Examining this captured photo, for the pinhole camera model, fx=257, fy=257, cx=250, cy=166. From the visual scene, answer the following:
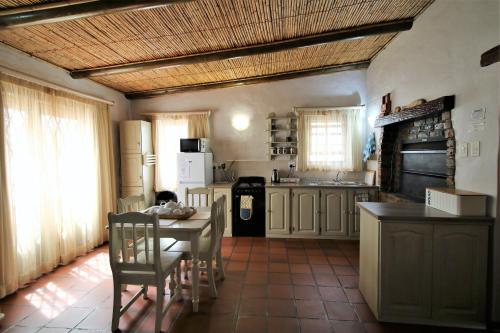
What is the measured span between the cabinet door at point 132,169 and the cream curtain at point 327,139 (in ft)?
9.15

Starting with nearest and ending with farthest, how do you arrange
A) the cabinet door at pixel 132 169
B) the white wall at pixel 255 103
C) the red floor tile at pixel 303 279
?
the red floor tile at pixel 303 279 < the cabinet door at pixel 132 169 < the white wall at pixel 255 103

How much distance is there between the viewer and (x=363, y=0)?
8.29ft

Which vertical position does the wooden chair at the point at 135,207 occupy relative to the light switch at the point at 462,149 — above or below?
below

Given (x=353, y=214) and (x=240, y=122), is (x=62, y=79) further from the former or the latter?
(x=353, y=214)

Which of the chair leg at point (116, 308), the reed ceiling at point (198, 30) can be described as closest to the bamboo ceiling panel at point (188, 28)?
the reed ceiling at point (198, 30)

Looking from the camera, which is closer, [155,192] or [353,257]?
[353,257]

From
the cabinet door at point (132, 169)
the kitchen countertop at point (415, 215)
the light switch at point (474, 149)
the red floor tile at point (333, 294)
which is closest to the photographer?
the kitchen countertop at point (415, 215)

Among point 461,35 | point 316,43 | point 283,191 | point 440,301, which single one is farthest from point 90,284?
point 461,35

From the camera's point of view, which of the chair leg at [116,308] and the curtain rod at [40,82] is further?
the curtain rod at [40,82]

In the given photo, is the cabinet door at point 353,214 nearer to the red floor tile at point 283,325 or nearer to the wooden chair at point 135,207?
the red floor tile at point 283,325

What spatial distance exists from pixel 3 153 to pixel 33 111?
1.98 feet

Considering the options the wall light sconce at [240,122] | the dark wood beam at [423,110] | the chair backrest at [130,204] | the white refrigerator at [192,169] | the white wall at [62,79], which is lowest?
the chair backrest at [130,204]

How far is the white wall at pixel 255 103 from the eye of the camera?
4.61m

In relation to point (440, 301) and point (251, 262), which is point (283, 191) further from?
point (440, 301)
